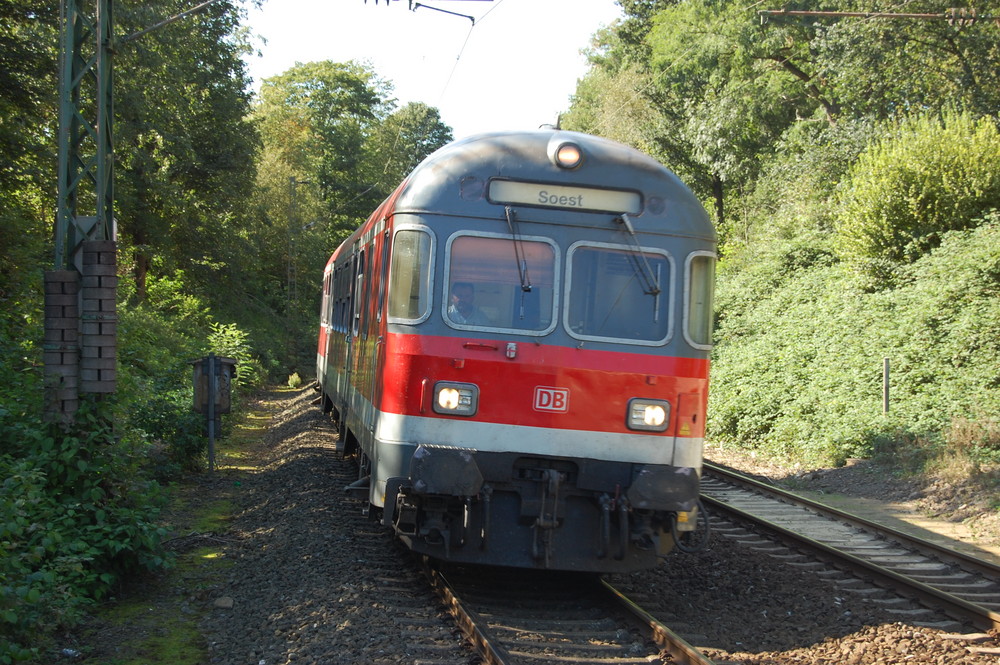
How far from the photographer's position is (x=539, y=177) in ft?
21.6

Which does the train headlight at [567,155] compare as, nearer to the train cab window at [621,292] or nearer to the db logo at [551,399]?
the train cab window at [621,292]

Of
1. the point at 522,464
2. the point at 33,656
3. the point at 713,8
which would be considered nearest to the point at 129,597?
the point at 33,656

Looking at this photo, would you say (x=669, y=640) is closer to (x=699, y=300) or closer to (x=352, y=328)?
(x=699, y=300)

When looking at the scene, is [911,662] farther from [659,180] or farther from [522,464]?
[659,180]

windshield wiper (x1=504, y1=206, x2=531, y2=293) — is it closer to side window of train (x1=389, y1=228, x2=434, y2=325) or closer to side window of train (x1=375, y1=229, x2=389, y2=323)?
side window of train (x1=389, y1=228, x2=434, y2=325)

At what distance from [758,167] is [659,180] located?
2763 cm

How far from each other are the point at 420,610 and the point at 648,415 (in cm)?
211

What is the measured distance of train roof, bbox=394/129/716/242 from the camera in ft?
21.5

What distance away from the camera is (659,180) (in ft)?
22.1

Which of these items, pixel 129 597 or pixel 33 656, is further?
pixel 129 597

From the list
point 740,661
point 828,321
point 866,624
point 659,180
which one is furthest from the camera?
point 828,321

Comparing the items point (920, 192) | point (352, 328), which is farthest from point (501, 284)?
point (920, 192)

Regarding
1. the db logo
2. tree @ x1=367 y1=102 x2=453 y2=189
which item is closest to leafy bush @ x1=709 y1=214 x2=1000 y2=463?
the db logo

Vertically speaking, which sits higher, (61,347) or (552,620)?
(61,347)
